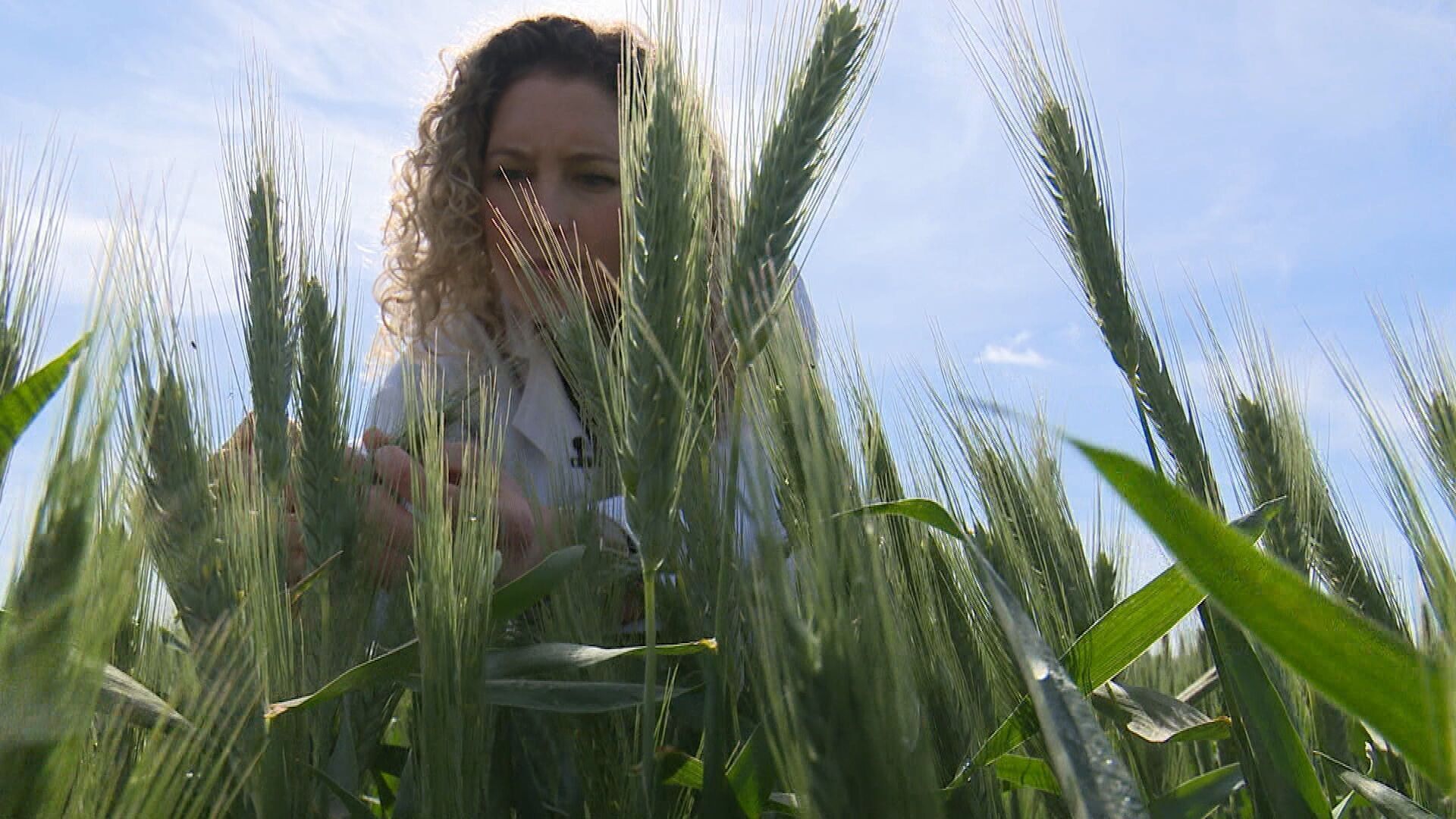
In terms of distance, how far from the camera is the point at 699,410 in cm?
72

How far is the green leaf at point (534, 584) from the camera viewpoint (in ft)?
2.52

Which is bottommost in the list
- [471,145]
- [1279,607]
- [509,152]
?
[1279,607]

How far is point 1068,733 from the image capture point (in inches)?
16.1

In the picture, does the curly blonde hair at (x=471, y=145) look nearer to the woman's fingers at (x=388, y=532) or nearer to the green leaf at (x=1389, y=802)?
the woman's fingers at (x=388, y=532)

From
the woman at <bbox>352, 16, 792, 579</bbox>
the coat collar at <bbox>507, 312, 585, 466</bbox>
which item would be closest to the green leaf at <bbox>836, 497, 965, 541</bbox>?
the woman at <bbox>352, 16, 792, 579</bbox>

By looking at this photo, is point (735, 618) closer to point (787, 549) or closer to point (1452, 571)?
point (787, 549)

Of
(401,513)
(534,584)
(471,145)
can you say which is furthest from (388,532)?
(471,145)

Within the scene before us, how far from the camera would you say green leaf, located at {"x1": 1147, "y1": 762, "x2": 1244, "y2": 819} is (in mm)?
622

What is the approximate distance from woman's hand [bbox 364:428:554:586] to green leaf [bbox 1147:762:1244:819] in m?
0.52

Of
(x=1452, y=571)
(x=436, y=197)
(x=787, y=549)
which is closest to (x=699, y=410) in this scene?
(x=787, y=549)

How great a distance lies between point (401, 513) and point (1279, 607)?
79 cm

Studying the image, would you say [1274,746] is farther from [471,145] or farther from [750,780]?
[471,145]

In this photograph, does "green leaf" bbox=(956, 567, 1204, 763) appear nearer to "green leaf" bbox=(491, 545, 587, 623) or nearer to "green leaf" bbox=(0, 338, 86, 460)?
"green leaf" bbox=(491, 545, 587, 623)

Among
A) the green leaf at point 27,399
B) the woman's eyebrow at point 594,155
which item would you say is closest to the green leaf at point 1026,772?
the green leaf at point 27,399
